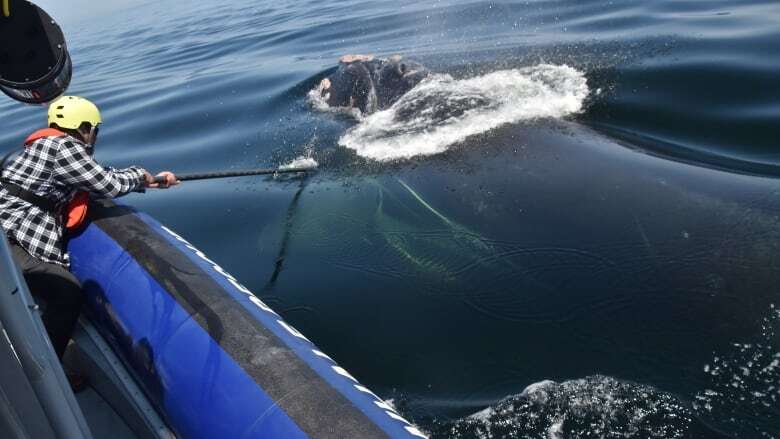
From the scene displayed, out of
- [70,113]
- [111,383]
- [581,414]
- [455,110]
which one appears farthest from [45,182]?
[455,110]

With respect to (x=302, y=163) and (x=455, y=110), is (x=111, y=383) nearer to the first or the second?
(x=302, y=163)

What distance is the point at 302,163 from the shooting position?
30.7 feet

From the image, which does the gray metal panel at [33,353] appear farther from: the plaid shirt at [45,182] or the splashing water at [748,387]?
the splashing water at [748,387]

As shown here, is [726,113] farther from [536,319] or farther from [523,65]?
[536,319]

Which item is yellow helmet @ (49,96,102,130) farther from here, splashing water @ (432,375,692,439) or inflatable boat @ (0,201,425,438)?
splashing water @ (432,375,692,439)

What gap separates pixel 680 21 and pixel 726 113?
661 cm

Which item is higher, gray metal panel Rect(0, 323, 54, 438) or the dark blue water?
gray metal panel Rect(0, 323, 54, 438)

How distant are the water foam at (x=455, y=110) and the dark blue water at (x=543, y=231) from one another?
2.4 inches

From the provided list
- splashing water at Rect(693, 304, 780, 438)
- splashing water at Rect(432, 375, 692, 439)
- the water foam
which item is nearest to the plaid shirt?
splashing water at Rect(432, 375, 692, 439)

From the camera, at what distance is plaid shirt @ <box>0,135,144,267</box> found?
490 centimetres

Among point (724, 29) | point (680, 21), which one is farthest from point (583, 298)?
point (680, 21)

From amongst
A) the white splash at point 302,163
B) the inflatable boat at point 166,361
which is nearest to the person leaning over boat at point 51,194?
the inflatable boat at point 166,361

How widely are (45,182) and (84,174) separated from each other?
370 mm

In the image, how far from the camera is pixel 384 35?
2086 cm
